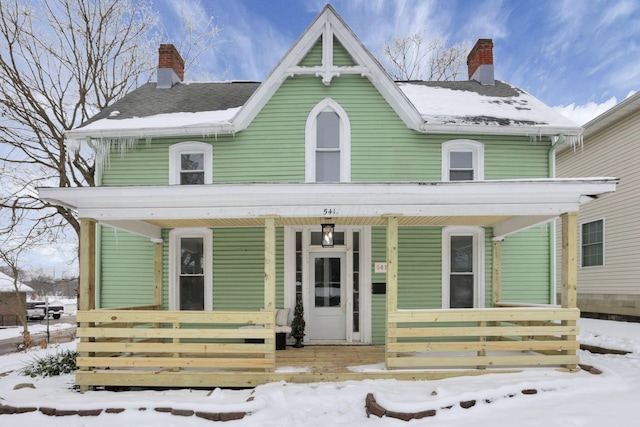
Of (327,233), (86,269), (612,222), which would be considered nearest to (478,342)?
(327,233)

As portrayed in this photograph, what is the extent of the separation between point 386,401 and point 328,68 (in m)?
6.37

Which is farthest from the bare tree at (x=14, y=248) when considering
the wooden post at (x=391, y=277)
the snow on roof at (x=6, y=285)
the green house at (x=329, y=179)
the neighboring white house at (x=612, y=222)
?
the neighboring white house at (x=612, y=222)

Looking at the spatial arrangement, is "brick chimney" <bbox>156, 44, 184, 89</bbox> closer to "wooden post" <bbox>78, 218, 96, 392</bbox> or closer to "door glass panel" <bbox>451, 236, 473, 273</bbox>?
"wooden post" <bbox>78, 218, 96, 392</bbox>

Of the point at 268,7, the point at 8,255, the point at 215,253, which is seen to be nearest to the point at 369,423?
the point at 215,253

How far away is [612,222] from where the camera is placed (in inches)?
447

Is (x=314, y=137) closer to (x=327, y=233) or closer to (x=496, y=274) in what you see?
(x=327, y=233)

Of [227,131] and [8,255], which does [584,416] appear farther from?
[8,255]

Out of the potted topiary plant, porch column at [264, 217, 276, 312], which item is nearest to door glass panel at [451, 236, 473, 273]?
the potted topiary plant

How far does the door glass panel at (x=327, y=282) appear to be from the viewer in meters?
8.01

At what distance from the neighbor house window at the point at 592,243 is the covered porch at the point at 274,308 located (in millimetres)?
7914

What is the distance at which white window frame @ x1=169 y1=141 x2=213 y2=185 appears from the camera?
8180 mm

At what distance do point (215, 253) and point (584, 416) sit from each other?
6.62 metres

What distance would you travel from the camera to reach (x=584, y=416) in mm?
4141

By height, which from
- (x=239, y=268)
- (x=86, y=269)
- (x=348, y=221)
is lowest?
(x=239, y=268)
